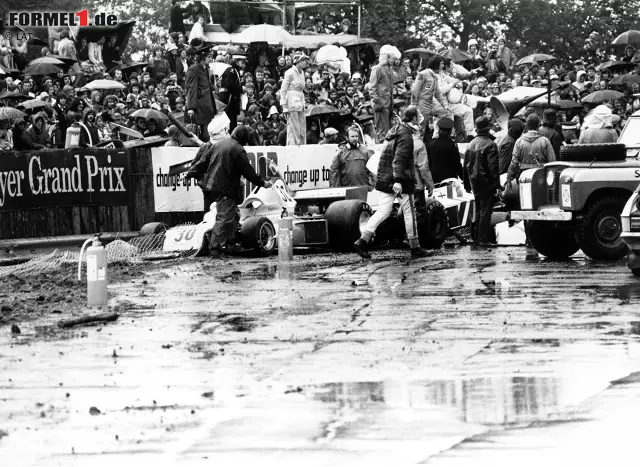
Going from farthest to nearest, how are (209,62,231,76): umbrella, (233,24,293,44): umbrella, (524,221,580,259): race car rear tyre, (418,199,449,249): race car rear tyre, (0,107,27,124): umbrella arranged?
(233,24,293,44): umbrella → (209,62,231,76): umbrella → (0,107,27,124): umbrella → (418,199,449,249): race car rear tyre → (524,221,580,259): race car rear tyre

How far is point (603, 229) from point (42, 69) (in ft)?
50.3

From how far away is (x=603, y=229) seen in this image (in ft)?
57.2

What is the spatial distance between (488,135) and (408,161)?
2.53 m

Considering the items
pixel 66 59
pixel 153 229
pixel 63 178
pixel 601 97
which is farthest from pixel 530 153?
pixel 66 59

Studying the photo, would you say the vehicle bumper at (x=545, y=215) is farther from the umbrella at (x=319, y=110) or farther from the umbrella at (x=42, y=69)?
the umbrella at (x=42, y=69)

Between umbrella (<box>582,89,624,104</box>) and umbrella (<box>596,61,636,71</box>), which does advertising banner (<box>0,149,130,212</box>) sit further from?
umbrella (<box>596,61,636,71</box>)

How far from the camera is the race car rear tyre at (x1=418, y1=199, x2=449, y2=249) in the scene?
20.0m

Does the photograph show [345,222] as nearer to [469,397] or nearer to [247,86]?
[247,86]

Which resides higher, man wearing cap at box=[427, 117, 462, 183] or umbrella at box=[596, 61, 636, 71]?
umbrella at box=[596, 61, 636, 71]

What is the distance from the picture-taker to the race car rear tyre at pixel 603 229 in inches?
680

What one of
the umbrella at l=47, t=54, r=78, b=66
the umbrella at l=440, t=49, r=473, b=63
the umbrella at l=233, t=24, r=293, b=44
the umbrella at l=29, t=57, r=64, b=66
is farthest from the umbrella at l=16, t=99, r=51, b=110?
the umbrella at l=440, t=49, r=473, b=63

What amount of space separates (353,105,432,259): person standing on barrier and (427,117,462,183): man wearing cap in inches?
140

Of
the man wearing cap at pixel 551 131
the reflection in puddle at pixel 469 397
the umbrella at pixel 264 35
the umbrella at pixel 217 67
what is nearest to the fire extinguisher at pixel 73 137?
the man wearing cap at pixel 551 131

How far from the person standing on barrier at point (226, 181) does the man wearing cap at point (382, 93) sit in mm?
7823
